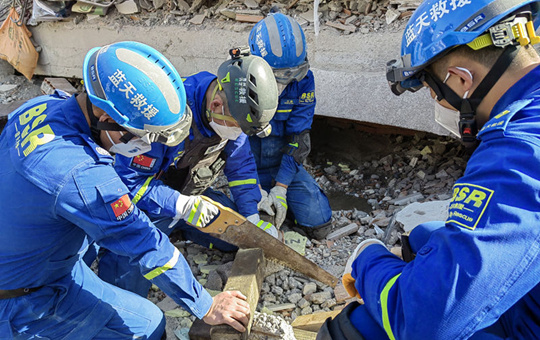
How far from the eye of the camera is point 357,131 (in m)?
6.71

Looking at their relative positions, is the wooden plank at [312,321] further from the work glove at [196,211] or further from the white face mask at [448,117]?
the white face mask at [448,117]

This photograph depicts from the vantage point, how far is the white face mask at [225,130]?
3.65 metres

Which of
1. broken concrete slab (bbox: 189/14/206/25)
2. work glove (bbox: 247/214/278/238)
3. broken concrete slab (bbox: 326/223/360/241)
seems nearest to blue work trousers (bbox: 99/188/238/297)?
work glove (bbox: 247/214/278/238)

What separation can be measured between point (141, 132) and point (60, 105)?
520 mm

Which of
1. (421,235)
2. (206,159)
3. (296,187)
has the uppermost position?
(421,235)

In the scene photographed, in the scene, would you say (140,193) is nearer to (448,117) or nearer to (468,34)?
(448,117)

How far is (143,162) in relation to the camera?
3.47m

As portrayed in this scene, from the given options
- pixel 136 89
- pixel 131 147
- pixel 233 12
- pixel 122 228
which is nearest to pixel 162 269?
pixel 122 228

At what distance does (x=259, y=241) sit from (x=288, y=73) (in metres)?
1.81

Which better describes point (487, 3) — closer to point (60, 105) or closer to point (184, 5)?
point (60, 105)

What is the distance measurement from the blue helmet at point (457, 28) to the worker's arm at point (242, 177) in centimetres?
230

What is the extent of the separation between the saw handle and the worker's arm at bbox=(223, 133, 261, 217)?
641 millimetres

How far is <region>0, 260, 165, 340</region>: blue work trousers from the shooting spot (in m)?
2.69

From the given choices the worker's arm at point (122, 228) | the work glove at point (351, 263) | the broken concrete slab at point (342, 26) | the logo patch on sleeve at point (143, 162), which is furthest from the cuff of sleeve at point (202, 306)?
the broken concrete slab at point (342, 26)
